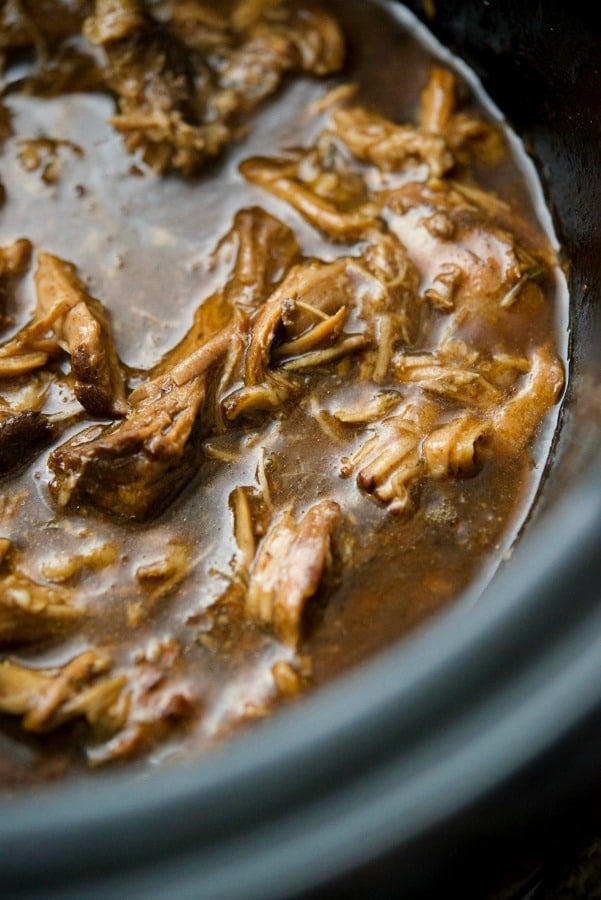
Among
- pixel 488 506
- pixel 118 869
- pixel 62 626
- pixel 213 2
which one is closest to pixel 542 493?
pixel 488 506

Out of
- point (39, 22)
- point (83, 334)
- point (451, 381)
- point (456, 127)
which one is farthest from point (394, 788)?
point (39, 22)

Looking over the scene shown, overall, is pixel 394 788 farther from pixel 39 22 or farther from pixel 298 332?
pixel 39 22

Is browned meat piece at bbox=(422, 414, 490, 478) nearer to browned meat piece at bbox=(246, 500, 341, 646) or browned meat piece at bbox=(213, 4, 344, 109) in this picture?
browned meat piece at bbox=(246, 500, 341, 646)

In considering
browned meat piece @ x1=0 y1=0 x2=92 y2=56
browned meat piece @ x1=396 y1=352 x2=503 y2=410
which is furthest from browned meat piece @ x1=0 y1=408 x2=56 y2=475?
browned meat piece @ x1=0 y1=0 x2=92 y2=56

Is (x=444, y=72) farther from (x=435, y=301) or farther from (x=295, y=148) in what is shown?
(x=435, y=301)

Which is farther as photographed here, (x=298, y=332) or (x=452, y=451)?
(x=298, y=332)
